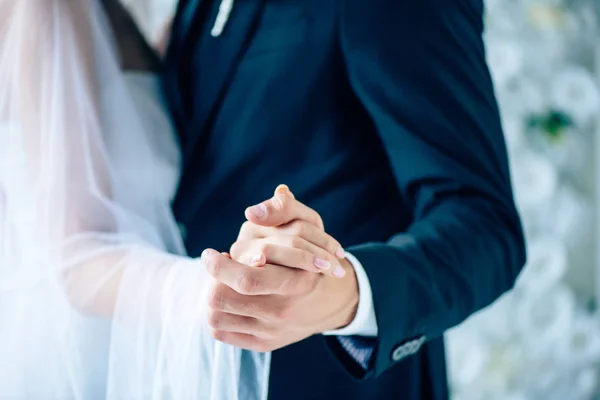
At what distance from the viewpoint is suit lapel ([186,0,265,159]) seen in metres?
0.79

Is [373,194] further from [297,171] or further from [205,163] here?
[205,163]

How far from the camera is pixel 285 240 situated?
52cm

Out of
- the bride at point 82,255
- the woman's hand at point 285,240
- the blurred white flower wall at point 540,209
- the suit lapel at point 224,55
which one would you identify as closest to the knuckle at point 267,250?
the woman's hand at point 285,240

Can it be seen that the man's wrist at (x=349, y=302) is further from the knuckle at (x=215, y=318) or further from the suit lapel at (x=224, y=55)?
the suit lapel at (x=224, y=55)

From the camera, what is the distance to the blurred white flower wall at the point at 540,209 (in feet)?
6.15

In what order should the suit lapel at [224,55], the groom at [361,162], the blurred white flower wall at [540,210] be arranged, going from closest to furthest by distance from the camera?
the groom at [361,162]
the suit lapel at [224,55]
the blurred white flower wall at [540,210]

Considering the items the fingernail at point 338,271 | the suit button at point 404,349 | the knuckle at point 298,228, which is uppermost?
the knuckle at point 298,228

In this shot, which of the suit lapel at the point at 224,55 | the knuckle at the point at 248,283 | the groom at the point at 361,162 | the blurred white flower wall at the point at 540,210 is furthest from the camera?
the blurred white flower wall at the point at 540,210

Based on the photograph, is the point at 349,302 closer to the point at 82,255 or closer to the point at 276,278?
the point at 276,278

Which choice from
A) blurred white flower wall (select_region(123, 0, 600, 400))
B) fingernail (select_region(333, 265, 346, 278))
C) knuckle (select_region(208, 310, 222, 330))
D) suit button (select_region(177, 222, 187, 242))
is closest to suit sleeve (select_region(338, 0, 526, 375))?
fingernail (select_region(333, 265, 346, 278))

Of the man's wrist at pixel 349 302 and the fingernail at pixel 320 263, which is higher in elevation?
the fingernail at pixel 320 263

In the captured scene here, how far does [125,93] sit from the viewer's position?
82cm

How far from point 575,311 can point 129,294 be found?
5.83ft

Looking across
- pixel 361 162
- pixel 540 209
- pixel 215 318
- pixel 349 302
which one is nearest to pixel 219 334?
pixel 215 318
